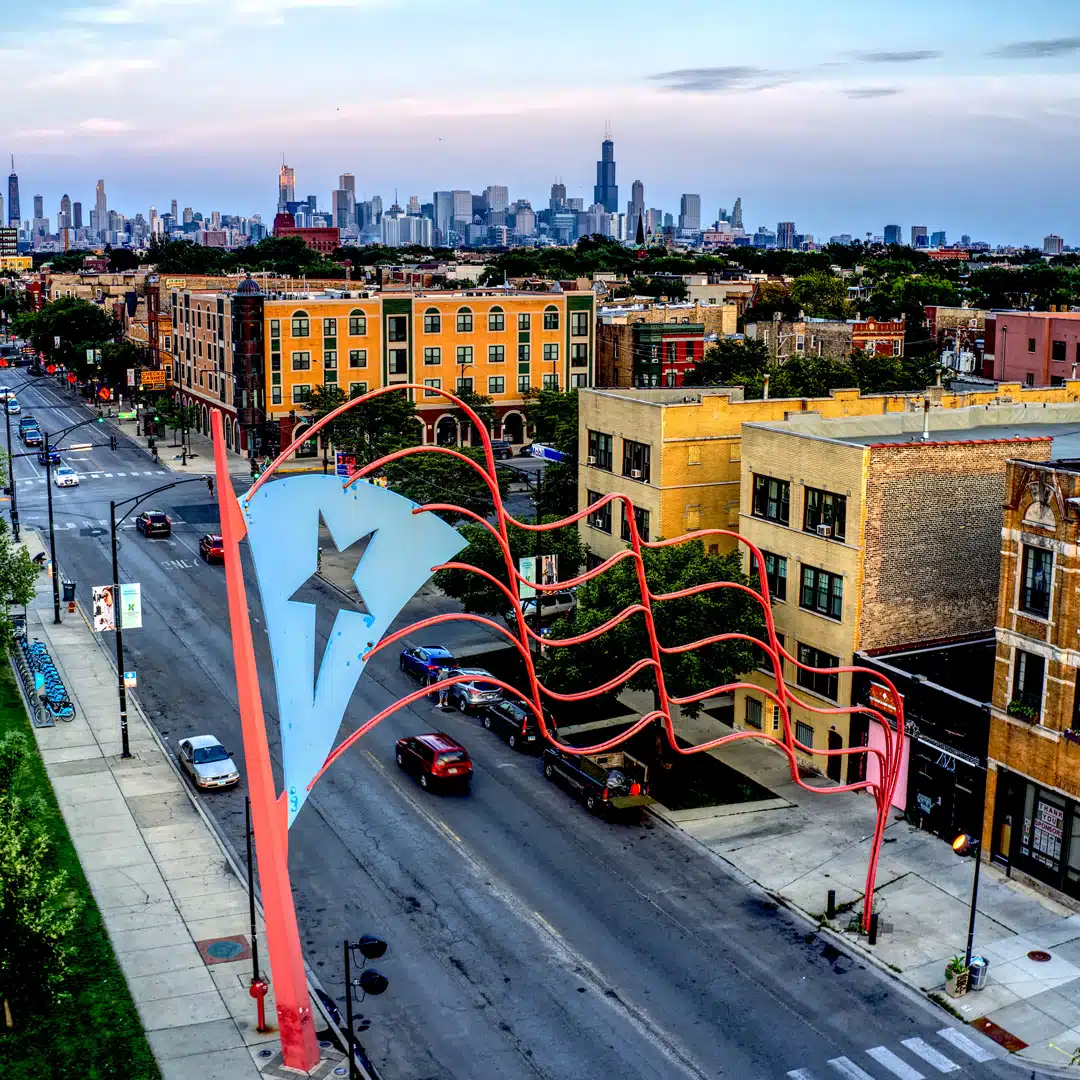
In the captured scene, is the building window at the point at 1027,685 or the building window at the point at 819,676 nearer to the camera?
the building window at the point at 1027,685

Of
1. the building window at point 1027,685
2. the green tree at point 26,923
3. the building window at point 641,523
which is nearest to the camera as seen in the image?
the green tree at point 26,923

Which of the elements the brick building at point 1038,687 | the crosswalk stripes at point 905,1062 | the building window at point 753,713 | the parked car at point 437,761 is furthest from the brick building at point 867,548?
the crosswalk stripes at point 905,1062

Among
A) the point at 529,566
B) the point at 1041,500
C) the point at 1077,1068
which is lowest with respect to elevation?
the point at 1077,1068

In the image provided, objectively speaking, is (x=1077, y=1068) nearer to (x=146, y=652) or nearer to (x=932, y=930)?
(x=932, y=930)

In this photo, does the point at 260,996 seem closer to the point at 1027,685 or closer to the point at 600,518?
the point at 1027,685

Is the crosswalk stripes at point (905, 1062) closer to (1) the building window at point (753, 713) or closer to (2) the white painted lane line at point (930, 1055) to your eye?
(2) the white painted lane line at point (930, 1055)

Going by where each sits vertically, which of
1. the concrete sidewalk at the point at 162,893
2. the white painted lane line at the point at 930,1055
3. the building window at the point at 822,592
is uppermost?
the building window at the point at 822,592

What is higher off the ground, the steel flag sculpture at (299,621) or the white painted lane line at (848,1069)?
the steel flag sculpture at (299,621)

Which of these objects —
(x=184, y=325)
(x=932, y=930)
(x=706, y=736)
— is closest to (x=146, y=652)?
(x=706, y=736)
